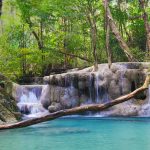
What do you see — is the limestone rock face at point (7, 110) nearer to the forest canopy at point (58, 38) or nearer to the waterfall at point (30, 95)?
the waterfall at point (30, 95)

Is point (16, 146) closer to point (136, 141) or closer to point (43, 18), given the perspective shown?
point (136, 141)

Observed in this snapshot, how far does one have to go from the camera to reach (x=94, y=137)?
10.9 metres

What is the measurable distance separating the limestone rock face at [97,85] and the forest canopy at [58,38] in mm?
4461

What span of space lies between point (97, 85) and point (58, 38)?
767 centimetres

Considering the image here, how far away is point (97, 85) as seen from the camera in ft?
67.0

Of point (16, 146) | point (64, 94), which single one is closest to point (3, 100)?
point (64, 94)

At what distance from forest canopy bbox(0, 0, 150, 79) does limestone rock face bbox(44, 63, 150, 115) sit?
4.46m

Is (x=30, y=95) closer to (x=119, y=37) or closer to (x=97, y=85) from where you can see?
(x=97, y=85)

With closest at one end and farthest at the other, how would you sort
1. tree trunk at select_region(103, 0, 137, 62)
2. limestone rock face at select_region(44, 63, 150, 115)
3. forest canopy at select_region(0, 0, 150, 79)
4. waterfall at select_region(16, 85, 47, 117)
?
limestone rock face at select_region(44, 63, 150, 115)
tree trunk at select_region(103, 0, 137, 62)
waterfall at select_region(16, 85, 47, 117)
forest canopy at select_region(0, 0, 150, 79)

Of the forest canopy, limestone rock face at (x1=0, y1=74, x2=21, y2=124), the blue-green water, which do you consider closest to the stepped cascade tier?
limestone rock face at (x1=0, y1=74, x2=21, y2=124)

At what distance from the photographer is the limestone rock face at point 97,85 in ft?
64.5

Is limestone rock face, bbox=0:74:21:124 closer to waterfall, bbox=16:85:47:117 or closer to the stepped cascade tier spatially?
the stepped cascade tier

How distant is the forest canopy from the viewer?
82.4 feet

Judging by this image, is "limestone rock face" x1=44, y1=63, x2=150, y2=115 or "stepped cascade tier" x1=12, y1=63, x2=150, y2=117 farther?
"limestone rock face" x1=44, y1=63, x2=150, y2=115
